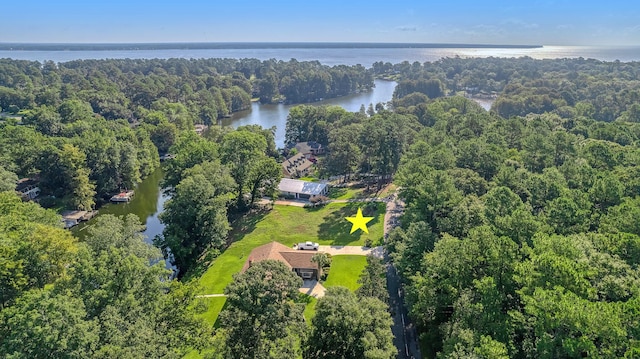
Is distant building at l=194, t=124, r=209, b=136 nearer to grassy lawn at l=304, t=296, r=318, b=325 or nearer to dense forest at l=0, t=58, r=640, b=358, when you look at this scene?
dense forest at l=0, t=58, r=640, b=358

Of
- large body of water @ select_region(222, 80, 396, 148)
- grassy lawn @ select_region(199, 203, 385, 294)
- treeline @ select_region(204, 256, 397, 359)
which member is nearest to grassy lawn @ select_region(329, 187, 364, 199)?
grassy lawn @ select_region(199, 203, 385, 294)

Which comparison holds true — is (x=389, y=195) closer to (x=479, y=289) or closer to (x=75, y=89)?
(x=479, y=289)

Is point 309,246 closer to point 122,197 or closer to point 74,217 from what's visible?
point 74,217

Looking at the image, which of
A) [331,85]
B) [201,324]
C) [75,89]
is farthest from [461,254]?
[331,85]

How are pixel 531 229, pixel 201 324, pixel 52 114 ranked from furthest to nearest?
pixel 52 114
pixel 531 229
pixel 201 324

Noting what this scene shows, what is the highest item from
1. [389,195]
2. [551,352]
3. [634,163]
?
[634,163]

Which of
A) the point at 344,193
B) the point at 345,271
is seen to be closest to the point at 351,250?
the point at 345,271
